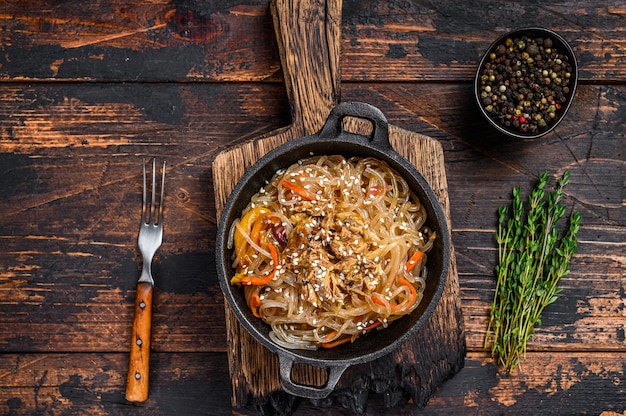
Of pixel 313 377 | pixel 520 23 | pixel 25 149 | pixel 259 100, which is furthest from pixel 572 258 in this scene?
pixel 25 149

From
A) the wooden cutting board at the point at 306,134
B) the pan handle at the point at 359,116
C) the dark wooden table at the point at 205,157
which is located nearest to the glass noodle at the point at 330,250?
the pan handle at the point at 359,116

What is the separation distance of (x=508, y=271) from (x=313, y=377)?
0.97 meters

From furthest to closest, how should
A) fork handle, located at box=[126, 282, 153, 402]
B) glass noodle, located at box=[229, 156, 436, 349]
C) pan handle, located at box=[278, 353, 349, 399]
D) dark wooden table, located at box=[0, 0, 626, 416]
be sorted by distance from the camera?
1. dark wooden table, located at box=[0, 0, 626, 416]
2. fork handle, located at box=[126, 282, 153, 402]
3. glass noodle, located at box=[229, 156, 436, 349]
4. pan handle, located at box=[278, 353, 349, 399]

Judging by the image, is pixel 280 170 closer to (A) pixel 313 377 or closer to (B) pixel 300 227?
(B) pixel 300 227

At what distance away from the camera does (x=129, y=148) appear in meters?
2.81

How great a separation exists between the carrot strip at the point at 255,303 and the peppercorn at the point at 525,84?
1.23 m

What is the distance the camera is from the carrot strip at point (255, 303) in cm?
231

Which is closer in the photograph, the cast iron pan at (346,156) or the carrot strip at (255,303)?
the cast iron pan at (346,156)

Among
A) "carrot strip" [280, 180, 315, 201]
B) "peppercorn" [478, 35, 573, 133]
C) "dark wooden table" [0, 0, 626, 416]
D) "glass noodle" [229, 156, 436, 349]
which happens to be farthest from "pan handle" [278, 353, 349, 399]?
"peppercorn" [478, 35, 573, 133]

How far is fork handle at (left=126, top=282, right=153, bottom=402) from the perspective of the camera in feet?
8.81

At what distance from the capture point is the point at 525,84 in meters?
2.65

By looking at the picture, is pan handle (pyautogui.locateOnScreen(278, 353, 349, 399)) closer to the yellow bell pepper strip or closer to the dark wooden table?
the yellow bell pepper strip

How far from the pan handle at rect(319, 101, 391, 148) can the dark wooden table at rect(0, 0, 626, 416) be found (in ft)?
1.90

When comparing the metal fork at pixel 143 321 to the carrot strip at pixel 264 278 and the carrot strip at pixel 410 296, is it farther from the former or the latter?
the carrot strip at pixel 410 296
